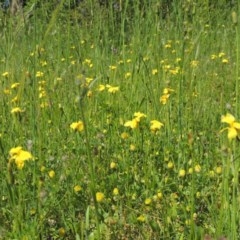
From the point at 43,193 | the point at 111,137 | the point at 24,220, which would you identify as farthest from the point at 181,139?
the point at 43,193

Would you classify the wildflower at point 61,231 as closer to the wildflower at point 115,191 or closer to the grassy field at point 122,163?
the grassy field at point 122,163

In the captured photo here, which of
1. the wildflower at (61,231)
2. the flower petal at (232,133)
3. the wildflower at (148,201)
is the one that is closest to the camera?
the flower petal at (232,133)

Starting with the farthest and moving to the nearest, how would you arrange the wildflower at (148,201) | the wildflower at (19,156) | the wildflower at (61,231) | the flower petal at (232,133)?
the wildflower at (148,201) → the wildflower at (61,231) → the wildflower at (19,156) → the flower petal at (232,133)

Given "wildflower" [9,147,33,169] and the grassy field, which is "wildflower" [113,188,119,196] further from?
"wildflower" [9,147,33,169]

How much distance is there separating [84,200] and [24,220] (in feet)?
0.80

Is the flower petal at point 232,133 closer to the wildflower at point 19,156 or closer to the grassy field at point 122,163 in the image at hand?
the grassy field at point 122,163

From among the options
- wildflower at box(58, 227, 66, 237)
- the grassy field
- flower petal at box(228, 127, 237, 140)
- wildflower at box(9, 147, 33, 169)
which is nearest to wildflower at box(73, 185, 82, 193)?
the grassy field

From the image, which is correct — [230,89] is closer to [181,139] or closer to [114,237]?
[181,139]

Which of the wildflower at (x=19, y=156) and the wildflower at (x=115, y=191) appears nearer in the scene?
the wildflower at (x=19, y=156)

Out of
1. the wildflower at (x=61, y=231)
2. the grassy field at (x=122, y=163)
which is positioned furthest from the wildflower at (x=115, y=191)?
the wildflower at (x=61, y=231)

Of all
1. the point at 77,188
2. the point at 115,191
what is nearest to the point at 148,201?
the point at 115,191

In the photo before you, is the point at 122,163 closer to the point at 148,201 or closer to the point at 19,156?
the point at 148,201

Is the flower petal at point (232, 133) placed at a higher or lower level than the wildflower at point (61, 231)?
higher

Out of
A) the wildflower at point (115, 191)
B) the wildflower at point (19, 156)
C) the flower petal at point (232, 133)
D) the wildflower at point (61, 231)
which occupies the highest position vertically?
the flower petal at point (232, 133)
